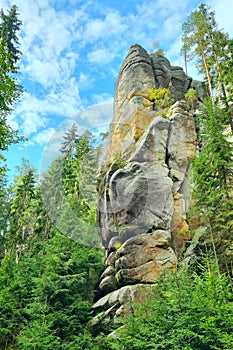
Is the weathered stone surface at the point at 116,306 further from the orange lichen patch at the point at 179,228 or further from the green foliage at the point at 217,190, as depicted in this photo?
the green foliage at the point at 217,190

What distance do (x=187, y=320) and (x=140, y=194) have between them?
8.03 m

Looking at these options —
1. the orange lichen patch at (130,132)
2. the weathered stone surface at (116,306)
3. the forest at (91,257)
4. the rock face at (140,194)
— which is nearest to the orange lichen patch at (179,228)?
the rock face at (140,194)

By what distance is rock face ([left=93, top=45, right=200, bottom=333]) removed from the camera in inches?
539

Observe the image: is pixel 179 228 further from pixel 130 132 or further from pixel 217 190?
pixel 130 132

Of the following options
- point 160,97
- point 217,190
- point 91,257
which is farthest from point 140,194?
point 160,97

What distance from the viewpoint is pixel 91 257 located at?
17547 mm

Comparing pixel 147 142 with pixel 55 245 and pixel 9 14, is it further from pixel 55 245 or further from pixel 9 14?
pixel 9 14

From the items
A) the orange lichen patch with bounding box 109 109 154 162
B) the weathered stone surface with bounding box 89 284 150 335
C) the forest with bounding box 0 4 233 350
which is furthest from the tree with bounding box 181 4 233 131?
the weathered stone surface with bounding box 89 284 150 335

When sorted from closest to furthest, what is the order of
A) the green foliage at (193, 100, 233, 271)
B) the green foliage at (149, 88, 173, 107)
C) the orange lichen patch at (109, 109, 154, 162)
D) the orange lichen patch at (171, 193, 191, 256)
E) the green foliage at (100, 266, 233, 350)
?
the green foliage at (100, 266, 233, 350), the green foliage at (193, 100, 233, 271), the orange lichen patch at (171, 193, 191, 256), the orange lichen patch at (109, 109, 154, 162), the green foliage at (149, 88, 173, 107)

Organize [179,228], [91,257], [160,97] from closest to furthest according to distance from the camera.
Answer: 1. [179,228]
2. [91,257]
3. [160,97]

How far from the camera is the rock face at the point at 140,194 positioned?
45.0ft

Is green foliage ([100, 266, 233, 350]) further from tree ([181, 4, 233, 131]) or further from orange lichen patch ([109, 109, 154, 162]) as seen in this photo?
tree ([181, 4, 233, 131])

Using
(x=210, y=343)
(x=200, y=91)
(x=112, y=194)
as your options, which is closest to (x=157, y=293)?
(x=210, y=343)

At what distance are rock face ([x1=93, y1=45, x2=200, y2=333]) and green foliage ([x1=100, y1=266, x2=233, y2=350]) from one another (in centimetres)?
297
